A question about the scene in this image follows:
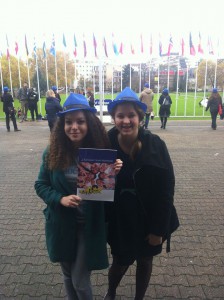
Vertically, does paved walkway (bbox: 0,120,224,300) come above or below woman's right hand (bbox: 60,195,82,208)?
below

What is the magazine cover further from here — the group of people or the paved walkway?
the paved walkway

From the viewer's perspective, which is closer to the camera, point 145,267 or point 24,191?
point 145,267

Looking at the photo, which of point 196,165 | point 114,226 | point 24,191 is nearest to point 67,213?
point 114,226

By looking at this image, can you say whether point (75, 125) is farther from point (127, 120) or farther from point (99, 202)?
point (99, 202)

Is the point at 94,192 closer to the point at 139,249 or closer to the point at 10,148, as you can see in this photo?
the point at 139,249

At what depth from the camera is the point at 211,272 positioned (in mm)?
3025

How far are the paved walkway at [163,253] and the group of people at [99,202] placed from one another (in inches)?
35.3

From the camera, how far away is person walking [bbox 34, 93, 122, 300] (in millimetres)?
2006

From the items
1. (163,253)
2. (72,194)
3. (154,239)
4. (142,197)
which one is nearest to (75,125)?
(72,194)

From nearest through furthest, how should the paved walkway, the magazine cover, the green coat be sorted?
the magazine cover, the green coat, the paved walkway

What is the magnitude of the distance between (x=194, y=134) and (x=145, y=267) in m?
10.1

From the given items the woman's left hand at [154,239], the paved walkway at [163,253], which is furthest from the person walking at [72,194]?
the paved walkway at [163,253]

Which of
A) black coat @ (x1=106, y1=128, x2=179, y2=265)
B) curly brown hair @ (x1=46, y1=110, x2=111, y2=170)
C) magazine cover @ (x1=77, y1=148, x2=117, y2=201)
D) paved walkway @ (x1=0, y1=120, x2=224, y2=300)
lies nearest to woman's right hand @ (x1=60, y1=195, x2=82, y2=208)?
magazine cover @ (x1=77, y1=148, x2=117, y2=201)

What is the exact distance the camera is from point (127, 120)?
2012 mm
